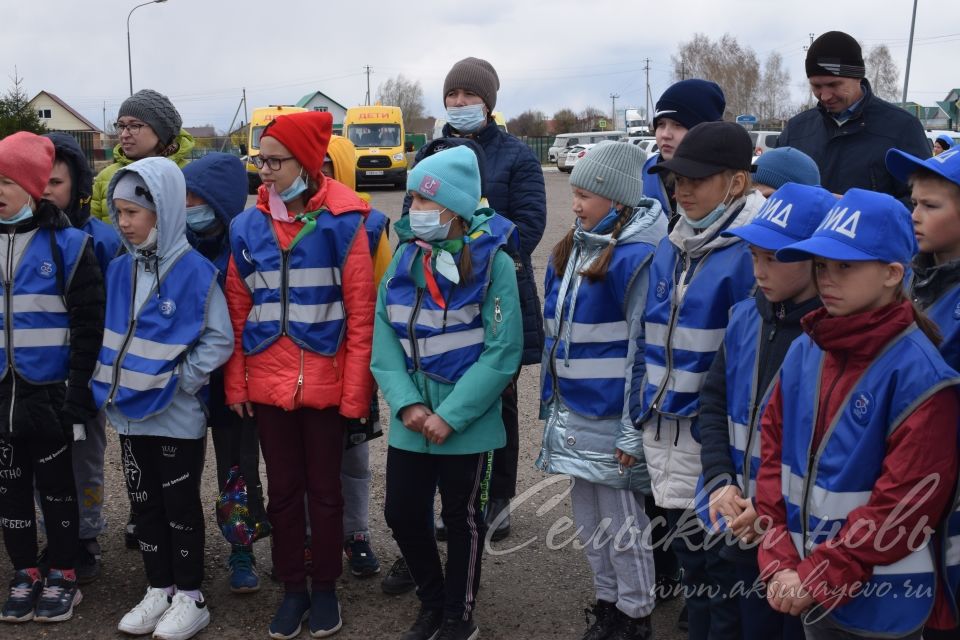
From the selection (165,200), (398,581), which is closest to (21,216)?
(165,200)

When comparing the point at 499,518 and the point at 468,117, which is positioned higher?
the point at 468,117

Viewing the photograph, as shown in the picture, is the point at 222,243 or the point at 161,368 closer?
the point at 161,368

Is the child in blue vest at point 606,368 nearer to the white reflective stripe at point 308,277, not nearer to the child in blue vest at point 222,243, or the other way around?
the white reflective stripe at point 308,277

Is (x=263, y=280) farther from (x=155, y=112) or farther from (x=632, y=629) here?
(x=632, y=629)

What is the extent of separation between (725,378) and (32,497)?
3120 mm

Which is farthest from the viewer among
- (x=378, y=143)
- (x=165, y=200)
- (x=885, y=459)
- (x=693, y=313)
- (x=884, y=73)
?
(x=884, y=73)

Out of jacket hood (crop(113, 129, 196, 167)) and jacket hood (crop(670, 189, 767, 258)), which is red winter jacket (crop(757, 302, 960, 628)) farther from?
jacket hood (crop(113, 129, 196, 167))

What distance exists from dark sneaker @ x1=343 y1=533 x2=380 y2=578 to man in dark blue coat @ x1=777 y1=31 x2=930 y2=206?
2.91 meters

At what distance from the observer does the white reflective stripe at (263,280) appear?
3.92m

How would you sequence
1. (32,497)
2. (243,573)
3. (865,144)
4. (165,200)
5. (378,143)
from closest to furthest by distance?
(165,200)
(32,497)
(243,573)
(865,144)
(378,143)

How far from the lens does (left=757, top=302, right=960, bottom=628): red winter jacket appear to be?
93.1 inches

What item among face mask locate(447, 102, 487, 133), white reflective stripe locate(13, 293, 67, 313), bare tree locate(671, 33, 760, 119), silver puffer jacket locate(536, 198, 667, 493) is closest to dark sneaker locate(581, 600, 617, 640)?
silver puffer jacket locate(536, 198, 667, 493)

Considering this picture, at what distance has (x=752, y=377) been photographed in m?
2.90

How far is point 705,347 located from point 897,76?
93083 millimetres
